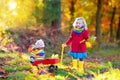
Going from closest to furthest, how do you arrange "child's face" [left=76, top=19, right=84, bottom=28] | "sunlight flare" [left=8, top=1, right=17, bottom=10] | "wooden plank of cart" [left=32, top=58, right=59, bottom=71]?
"wooden plank of cart" [left=32, top=58, right=59, bottom=71] < "child's face" [left=76, top=19, right=84, bottom=28] < "sunlight flare" [left=8, top=1, right=17, bottom=10]

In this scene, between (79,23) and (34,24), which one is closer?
(79,23)

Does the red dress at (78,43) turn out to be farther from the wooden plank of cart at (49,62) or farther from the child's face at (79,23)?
the wooden plank of cart at (49,62)

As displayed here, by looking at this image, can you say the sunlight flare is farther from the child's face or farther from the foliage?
the child's face

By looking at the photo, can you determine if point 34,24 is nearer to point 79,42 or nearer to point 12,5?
point 12,5

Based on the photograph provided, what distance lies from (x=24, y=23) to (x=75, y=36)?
400 inches

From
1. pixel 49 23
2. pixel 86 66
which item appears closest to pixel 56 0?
pixel 49 23

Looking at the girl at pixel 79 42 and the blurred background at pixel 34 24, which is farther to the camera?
the blurred background at pixel 34 24

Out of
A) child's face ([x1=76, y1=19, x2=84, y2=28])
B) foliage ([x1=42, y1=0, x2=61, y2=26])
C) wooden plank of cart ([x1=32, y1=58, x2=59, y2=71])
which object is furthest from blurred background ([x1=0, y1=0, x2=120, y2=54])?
child's face ([x1=76, y1=19, x2=84, y2=28])

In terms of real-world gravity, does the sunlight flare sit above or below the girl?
above

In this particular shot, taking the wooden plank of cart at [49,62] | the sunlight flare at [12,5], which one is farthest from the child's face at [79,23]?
the sunlight flare at [12,5]

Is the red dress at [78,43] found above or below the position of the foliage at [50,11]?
below

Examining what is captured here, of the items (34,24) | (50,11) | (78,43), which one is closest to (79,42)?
(78,43)

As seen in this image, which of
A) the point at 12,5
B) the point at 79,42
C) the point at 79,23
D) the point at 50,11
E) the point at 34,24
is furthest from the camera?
the point at 12,5

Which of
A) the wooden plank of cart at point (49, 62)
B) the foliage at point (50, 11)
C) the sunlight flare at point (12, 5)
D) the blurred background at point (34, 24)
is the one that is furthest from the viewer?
the sunlight flare at point (12, 5)
